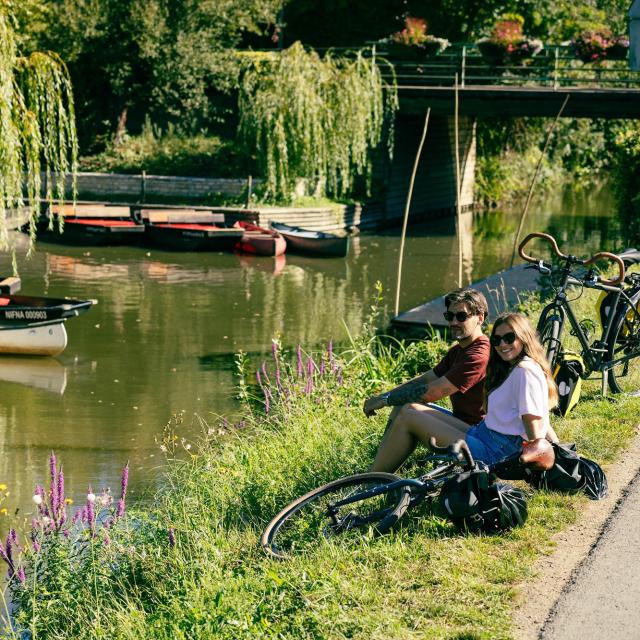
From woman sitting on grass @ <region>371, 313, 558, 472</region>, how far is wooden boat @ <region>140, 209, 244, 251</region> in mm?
19522

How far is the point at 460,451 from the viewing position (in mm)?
5559

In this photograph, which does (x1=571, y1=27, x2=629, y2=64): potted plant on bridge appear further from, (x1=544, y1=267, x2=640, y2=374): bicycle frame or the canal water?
(x1=544, y1=267, x2=640, y2=374): bicycle frame

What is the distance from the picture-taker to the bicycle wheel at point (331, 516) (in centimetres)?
566

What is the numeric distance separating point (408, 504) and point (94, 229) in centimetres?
2155

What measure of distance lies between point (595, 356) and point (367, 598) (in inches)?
158

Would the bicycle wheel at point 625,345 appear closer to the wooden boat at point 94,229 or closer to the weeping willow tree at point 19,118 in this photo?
the weeping willow tree at point 19,118

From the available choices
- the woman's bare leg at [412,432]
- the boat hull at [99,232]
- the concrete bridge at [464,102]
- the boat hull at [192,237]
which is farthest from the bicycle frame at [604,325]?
the boat hull at [99,232]

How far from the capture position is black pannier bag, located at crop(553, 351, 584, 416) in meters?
7.62

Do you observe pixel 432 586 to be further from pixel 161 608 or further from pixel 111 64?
pixel 111 64

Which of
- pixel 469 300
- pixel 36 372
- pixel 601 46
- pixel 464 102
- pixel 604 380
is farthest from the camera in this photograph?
pixel 464 102

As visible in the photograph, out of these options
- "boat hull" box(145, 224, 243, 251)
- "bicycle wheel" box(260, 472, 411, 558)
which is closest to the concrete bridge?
"boat hull" box(145, 224, 243, 251)

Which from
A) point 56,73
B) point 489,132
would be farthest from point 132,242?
point 489,132

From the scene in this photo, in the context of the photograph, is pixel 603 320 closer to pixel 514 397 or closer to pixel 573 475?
pixel 573 475

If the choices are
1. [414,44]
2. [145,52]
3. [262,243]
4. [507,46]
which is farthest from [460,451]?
[145,52]
